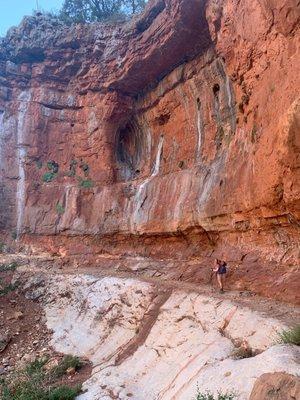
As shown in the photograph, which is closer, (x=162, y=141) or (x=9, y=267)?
(x=9, y=267)

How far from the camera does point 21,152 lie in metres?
18.0

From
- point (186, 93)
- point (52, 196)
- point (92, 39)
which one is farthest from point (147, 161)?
point (92, 39)

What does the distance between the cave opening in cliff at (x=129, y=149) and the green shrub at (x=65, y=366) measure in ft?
29.0

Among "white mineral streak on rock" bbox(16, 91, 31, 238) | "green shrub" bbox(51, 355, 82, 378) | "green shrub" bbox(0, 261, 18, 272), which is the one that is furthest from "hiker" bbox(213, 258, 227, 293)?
"white mineral streak on rock" bbox(16, 91, 31, 238)

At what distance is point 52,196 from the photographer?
675 inches

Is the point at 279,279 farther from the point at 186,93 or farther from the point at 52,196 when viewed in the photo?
the point at 52,196

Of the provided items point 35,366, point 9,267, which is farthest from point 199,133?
point 35,366

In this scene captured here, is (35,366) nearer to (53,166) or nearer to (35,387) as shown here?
(35,387)

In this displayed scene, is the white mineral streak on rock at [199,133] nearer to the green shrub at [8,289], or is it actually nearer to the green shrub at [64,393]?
the green shrub at [8,289]

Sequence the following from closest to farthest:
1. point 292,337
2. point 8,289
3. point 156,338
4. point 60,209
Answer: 1. point 292,337
2. point 156,338
3. point 8,289
4. point 60,209

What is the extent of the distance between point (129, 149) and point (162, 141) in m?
2.50

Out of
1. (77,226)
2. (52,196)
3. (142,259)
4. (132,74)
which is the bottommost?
(142,259)

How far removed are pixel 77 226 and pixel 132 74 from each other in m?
6.52

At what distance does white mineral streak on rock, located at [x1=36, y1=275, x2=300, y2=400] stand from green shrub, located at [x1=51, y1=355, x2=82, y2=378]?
0.43 meters
